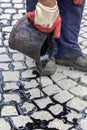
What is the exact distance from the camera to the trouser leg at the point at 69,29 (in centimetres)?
344

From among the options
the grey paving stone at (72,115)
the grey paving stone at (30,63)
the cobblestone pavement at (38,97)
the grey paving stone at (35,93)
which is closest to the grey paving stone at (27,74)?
the cobblestone pavement at (38,97)

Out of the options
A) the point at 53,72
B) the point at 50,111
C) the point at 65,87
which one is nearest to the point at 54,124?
the point at 50,111

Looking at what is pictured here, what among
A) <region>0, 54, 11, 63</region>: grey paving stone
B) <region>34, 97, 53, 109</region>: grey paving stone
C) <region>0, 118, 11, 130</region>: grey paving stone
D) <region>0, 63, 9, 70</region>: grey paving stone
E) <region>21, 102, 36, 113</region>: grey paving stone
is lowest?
<region>0, 118, 11, 130</region>: grey paving stone

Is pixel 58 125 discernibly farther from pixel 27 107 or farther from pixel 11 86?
pixel 11 86

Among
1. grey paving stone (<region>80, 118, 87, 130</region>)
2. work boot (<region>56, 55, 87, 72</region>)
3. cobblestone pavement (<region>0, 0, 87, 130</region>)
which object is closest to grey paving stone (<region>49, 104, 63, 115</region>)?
cobblestone pavement (<region>0, 0, 87, 130</region>)

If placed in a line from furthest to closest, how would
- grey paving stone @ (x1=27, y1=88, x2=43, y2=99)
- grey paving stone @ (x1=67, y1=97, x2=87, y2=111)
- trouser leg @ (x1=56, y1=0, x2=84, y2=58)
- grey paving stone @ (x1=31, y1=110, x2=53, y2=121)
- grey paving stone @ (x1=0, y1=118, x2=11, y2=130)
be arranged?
trouser leg @ (x1=56, y1=0, x2=84, y2=58), grey paving stone @ (x1=27, y1=88, x2=43, y2=99), grey paving stone @ (x1=67, y1=97, x2=87, y2=111), grey paving stone @ (x1=31, y1=110, x2=53, y2=121), grey paving stone @ (x1=0, y1=118, x2=11, y2=130)

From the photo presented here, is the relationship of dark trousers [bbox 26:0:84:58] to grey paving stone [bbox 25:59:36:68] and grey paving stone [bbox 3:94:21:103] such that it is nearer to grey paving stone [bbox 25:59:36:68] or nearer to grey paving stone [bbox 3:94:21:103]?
grey paving stone [bbox 25:59:36:68]

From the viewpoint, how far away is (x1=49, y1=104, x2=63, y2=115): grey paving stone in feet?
9.92

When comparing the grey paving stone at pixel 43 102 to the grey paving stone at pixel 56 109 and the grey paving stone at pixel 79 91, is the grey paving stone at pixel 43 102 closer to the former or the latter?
the grey paving stone at pixel 56 109

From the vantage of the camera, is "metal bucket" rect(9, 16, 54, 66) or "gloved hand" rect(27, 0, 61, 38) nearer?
"gloved hand" rect(27, 0, 61, 38)

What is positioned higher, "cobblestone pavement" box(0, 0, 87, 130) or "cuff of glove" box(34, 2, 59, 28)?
"cuff of glove" box(34, 2, 59, 28)

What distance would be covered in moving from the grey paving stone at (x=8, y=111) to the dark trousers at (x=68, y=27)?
0.84 metres

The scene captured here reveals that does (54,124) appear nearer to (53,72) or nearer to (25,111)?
(25,111)

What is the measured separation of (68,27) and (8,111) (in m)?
1.07
